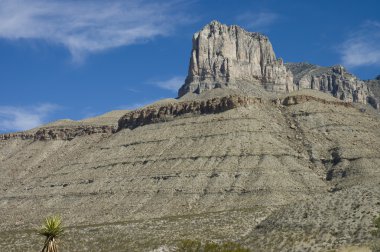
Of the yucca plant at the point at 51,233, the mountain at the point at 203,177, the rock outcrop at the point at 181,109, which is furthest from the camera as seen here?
the rock outcrop at the point at 181,109

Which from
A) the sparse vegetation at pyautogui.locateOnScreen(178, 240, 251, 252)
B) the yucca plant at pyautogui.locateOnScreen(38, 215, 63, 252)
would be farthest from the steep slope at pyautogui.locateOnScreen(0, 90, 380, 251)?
the yucca plant at pyautogui.locateOnScreen(38, 215, 63, 252)

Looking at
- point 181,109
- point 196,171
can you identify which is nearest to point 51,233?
point 196,171

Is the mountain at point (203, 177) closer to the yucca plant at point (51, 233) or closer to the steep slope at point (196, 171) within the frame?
the steep slope at point (196, 171)

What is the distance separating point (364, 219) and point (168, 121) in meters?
90.7

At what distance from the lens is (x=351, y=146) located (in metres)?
122

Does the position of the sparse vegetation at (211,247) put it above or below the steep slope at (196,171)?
below

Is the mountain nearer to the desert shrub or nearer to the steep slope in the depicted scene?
the steep slope

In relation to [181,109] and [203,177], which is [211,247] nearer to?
[203,177]

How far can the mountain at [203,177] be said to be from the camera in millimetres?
66562

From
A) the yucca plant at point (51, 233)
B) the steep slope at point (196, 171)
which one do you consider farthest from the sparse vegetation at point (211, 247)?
the steep slope at point (196, 171)

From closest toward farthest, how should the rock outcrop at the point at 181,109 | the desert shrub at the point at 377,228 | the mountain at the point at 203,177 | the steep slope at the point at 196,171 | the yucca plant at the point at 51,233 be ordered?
the yucca plant at the point at 51,233 < the desert shrub at the point at 377,228 < the mountain at the point at 203,177 < the steep slope at the point at 196,171 < the rock outcrop at the point at 181,109

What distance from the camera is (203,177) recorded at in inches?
4486

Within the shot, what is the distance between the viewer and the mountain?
218 ft

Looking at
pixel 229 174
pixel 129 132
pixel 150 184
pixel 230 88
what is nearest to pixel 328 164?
pixel 229 174
